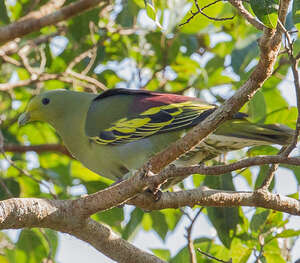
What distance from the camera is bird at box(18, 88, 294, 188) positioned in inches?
128

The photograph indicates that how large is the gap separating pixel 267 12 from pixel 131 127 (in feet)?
5.60

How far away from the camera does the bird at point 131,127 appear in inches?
128

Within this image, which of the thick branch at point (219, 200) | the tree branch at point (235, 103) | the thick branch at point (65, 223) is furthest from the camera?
the thick branch at point (219, 200)

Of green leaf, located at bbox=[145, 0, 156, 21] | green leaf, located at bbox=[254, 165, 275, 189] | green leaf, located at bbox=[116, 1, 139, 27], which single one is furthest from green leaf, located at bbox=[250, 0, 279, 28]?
green leaf, located at bbox=[116, 1, 139, 27]

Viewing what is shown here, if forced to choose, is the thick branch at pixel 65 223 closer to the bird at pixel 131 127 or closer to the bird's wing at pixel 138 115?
the bird at pixel 131 127

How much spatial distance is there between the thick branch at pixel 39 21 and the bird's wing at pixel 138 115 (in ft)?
1.96

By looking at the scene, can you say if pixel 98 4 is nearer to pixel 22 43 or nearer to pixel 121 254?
pixel 22 43

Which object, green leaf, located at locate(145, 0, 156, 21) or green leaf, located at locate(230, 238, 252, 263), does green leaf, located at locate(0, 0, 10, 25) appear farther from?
green leaf, located at locate(230, 238, 252, 263)

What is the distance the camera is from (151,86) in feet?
16.3

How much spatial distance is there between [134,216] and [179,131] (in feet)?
1.94

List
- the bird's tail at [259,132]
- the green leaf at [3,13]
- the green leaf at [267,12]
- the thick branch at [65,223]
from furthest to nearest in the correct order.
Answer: the green leaf at [3,13] → the bird's tail at [259,132] → the thick branch at [65,223] → the green leaf at [267,12]

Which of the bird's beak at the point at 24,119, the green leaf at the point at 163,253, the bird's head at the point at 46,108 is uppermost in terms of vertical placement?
the bird's head at the point at 46,108

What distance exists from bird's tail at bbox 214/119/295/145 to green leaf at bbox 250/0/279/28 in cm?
112

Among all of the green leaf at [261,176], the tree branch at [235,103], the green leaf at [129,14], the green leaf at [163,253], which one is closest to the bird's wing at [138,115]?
the green leaf at [261,176]
